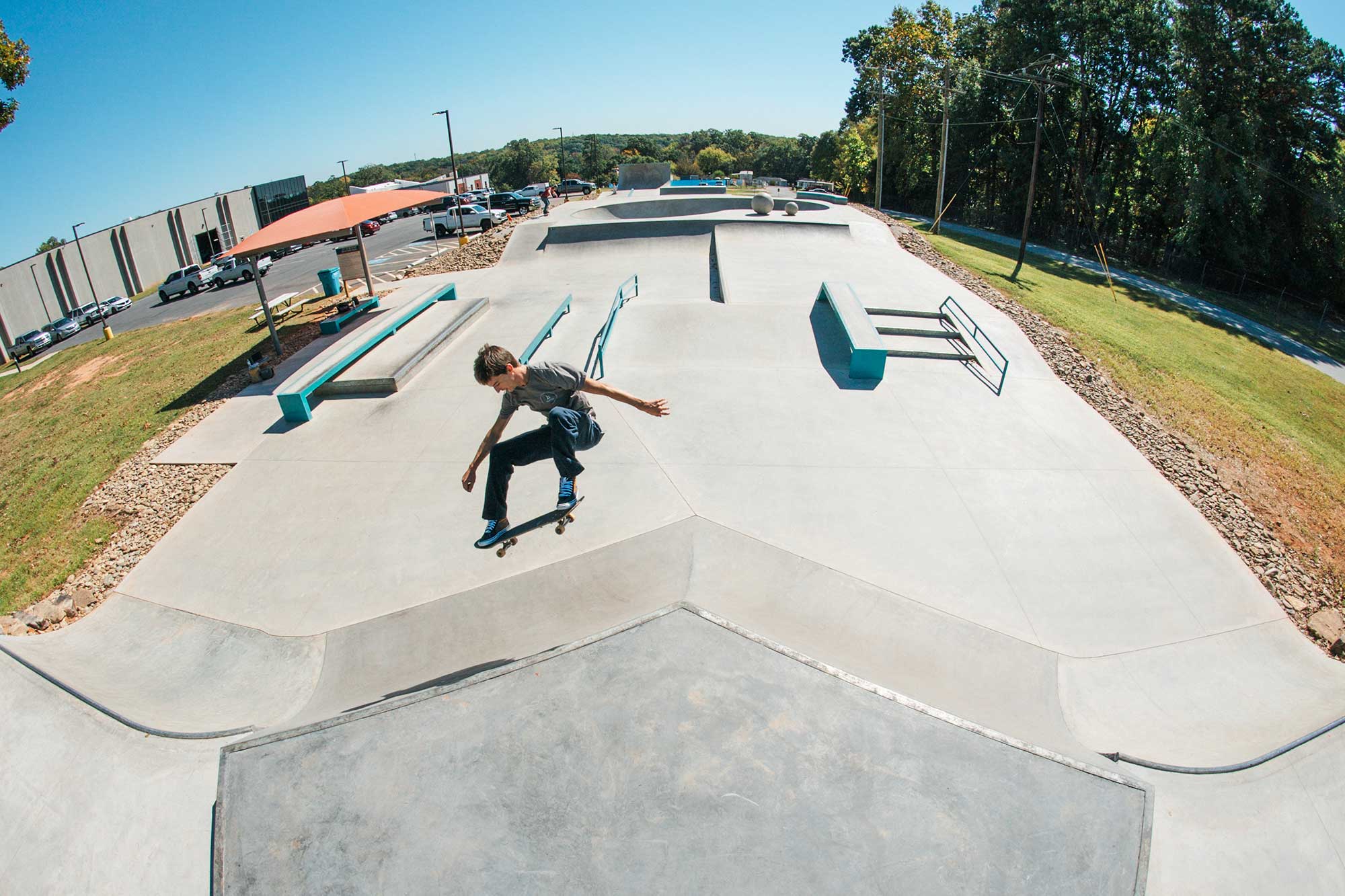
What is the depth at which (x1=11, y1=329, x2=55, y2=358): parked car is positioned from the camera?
31.1 metres

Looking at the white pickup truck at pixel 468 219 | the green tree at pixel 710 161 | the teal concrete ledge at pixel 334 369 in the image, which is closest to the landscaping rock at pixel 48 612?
the teal concrete ledge at pixel 334 369

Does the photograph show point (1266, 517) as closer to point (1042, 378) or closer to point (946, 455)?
point (1042, 378)

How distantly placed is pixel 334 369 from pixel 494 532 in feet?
26.4

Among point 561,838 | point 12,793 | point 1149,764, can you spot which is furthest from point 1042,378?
point 12,793

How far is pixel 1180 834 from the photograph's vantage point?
366 cm

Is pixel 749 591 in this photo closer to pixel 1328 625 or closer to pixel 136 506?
pixel 1328 625

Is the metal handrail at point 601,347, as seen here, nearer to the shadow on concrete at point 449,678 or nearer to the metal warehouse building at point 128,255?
the shadow on concrete at point 449,678

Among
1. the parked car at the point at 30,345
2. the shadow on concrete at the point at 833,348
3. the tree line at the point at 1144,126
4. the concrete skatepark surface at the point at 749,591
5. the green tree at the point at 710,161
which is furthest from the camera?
the green tree at the point at 710,161

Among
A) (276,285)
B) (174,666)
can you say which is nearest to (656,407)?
(174,666)

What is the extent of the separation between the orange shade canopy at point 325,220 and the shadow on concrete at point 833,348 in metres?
9.87

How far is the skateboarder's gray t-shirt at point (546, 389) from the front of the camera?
432cm

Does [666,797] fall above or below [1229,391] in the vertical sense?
above

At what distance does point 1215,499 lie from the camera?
28.4 ft

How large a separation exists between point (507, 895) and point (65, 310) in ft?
180
